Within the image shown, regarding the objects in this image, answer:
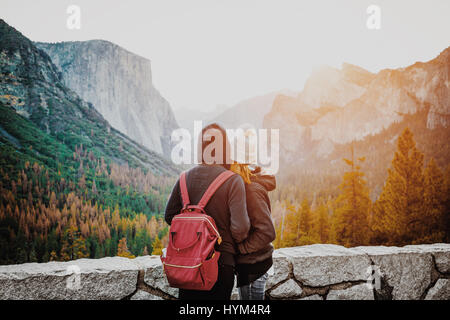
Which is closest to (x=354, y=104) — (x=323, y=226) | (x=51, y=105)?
(x=323, y=226)

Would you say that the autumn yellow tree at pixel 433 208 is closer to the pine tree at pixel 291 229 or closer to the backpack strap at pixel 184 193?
the pine tree at pixel 291 229

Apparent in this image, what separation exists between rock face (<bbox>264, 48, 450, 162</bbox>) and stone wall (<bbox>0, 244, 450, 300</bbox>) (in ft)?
25.5

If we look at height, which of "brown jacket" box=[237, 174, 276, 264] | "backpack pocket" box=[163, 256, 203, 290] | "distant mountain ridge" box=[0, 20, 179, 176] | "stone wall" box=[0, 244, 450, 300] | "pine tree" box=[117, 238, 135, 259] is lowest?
"pine tree" box=[117, 238, 135, 259]

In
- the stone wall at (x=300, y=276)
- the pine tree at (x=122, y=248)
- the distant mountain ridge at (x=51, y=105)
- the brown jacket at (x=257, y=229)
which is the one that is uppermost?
the distant mountain ridge at (x=51, y=105)

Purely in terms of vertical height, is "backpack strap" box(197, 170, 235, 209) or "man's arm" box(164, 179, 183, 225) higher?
"backpack strap" box(197, 170, 235, 209)

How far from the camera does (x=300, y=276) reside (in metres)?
2.18

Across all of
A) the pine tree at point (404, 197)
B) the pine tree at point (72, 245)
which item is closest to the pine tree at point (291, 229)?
the pine tree at point (404, 197)

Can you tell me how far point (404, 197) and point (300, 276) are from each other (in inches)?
310

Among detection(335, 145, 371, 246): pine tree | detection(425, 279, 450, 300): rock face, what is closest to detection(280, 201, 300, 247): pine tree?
detection(335, 145, 371, 246): pine tree

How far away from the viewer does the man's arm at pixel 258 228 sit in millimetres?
1419

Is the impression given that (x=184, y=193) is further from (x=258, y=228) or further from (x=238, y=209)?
(x=258, y=228)

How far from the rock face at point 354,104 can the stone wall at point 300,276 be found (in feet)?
25.5

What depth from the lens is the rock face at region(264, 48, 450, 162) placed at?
9383mm

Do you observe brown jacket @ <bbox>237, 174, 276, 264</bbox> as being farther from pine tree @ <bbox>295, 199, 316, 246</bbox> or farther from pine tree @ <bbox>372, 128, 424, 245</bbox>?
pine tree @ <bbox>295, 199, 316, 246</bbox>
